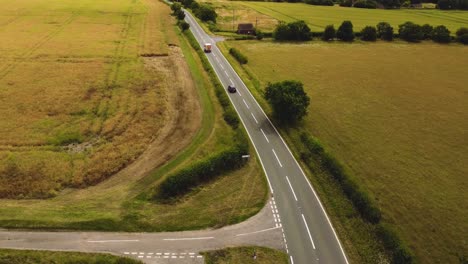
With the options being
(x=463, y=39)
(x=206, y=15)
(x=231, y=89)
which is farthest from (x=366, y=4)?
(x=231, y=89)

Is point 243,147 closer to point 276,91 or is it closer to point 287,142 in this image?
point 287,142

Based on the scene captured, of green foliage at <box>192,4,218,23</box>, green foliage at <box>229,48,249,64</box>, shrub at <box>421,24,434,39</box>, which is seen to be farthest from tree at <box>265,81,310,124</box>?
shrub at <box>421,24,434,39</box>

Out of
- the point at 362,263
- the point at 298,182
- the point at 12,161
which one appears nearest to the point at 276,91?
the point at 298,182

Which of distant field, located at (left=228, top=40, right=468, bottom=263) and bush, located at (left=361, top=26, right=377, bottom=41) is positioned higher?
bush, located at (left=361, top=26, right=377, bottom=41)

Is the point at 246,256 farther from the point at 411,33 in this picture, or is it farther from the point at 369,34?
the point at 411,33

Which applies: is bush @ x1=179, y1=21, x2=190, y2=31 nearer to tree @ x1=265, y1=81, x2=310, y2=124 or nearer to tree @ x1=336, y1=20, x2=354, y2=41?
→ tree @ x1=336, y1=20, x2=354, y2=41

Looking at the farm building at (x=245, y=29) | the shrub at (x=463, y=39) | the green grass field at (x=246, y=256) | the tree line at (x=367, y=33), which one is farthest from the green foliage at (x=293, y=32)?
the green grass field at (x=246, y=256)

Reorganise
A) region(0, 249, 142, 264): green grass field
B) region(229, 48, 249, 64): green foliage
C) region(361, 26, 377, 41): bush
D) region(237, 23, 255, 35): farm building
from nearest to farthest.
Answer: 1. region(0, 249, 142, 264): green grass field
2. region(229, 48, 249, 64): green foliage
3. region(361, 26, 377, 41): bush
4. region(237, 23, 255, 35): farm building
